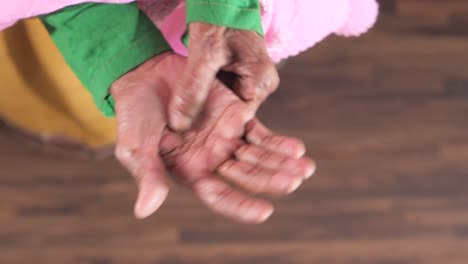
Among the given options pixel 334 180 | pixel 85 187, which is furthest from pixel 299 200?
pixel 85 187

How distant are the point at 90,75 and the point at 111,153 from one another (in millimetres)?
505

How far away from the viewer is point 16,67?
92cm

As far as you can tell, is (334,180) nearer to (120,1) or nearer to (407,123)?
(407,123)

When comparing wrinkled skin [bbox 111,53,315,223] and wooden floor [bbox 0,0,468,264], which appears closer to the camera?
wrinkled skin [bbox 111,53,315,223]

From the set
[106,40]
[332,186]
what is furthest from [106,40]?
[332,186]

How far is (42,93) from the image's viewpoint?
100 cm

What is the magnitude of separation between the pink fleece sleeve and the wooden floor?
1.84ft

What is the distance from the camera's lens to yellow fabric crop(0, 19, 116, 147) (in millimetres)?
875

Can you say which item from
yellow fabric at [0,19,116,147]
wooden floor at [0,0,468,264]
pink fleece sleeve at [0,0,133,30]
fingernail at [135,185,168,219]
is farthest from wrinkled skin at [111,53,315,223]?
wooden floor at [0,0,468,264]

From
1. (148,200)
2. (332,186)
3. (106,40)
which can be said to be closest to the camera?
(148,200)

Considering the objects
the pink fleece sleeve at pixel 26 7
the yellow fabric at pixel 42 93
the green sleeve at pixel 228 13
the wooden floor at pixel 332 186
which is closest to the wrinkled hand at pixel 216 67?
the green sleeve at pixel 228 13

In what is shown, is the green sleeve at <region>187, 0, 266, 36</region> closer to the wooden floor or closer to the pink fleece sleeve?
the pink fleece sleeve

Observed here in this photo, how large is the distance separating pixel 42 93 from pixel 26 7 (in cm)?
34

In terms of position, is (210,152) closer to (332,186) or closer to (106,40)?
(106,40)
